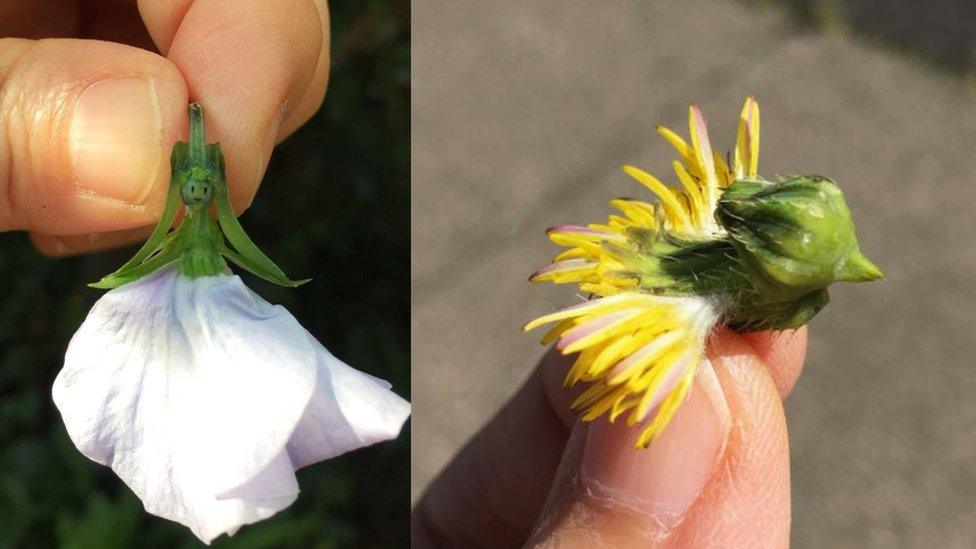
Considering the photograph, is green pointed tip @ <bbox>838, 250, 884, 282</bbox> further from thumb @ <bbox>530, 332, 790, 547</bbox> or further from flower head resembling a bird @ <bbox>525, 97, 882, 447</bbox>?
thumb @ <bbox>530, 332, 790, 547</bbox>

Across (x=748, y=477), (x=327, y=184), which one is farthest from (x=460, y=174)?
(x=748, y=477)

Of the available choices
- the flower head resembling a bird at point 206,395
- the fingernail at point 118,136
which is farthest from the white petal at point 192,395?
the fingernail at point 118,136

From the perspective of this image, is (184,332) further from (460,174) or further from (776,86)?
(776,86)

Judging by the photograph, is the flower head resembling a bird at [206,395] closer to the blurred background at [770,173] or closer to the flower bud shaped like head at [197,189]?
the flower bud shaped like head at [197,189]

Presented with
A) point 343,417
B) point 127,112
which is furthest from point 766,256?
point 127,112

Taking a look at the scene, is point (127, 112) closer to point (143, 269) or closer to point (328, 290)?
point (143, 269)

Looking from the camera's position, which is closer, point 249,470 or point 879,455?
point 249,470
